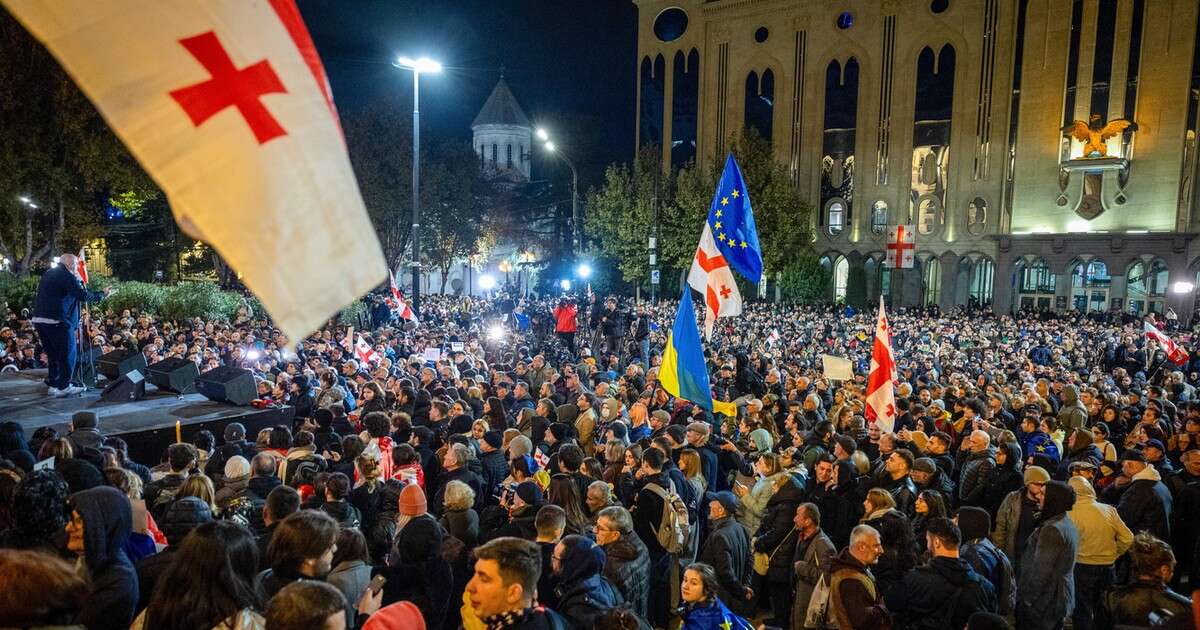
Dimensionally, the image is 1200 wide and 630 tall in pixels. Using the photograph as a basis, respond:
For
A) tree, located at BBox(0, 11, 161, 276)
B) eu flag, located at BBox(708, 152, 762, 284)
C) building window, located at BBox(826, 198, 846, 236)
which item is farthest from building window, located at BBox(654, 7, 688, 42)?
eu flag, located at BBox(708, 152, 762, 284)

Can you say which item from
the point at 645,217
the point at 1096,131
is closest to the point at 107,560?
the point at 645,217

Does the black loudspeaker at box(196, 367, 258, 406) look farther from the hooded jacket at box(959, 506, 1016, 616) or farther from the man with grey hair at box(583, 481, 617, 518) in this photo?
the hooded jacket at box(959, 506, 1016, 616)

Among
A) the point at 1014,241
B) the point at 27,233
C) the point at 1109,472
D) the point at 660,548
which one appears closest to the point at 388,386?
the point at 660,548

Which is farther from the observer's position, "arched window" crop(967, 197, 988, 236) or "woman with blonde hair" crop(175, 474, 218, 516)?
"arched window" crop(967, 197, 988, 236)

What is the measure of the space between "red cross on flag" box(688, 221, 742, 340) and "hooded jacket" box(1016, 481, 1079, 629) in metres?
4.74

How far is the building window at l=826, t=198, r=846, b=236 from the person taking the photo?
43000mm

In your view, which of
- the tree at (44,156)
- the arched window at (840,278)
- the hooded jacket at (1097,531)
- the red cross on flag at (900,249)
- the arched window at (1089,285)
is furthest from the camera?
the arched window at (840,278)

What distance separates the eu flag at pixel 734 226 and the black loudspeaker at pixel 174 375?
27.6 ft

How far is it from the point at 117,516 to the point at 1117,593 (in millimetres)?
5448

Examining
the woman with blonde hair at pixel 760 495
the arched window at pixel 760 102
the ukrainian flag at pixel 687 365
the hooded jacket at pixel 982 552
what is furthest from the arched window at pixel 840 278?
the hooded jacket at pixel 982 552

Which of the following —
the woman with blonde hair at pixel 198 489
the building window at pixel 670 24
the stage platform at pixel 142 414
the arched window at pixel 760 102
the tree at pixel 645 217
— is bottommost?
the stage platform at pixel 142 414

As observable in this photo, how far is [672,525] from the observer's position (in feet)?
18.3

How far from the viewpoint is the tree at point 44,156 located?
22.5 m

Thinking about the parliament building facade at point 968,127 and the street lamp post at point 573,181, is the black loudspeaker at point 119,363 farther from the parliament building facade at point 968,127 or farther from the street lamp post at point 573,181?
the parliament building facade at point 968,127
